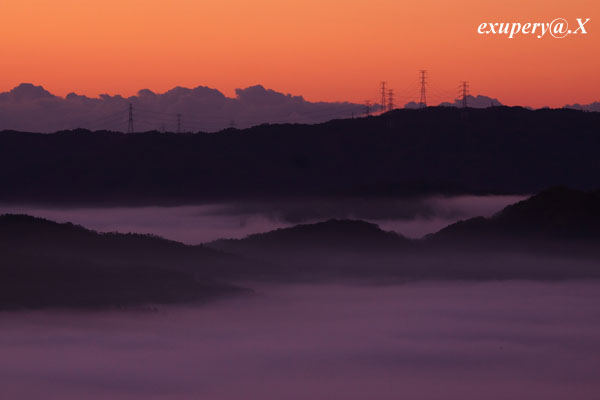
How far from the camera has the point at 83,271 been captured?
152750 mm

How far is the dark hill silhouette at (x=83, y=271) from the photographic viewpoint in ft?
479

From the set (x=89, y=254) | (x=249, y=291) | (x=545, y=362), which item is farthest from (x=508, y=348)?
(x=89, y=254)

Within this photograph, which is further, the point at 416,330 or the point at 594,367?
the point at 416,330

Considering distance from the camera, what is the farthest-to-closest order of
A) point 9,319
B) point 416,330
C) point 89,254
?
point 416,330
point 89,254
point 9,319

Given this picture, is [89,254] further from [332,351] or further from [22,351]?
[332,351]

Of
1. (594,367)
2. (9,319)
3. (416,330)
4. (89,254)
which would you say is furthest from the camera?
(416,330)

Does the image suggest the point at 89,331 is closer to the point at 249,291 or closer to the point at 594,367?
the point at 249,291

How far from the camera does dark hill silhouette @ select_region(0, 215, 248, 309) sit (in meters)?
146

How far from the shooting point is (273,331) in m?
162

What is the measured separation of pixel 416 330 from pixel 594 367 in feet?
174

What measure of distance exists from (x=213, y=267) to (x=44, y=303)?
51.7 m

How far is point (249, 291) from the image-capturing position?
626 ft

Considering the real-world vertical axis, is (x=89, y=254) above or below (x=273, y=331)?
above

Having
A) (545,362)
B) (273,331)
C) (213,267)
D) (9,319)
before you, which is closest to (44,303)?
(9,319)
